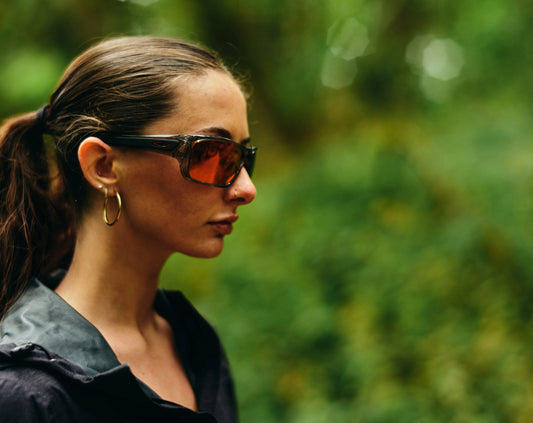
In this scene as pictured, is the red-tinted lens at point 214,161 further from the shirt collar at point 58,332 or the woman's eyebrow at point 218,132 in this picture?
the shirt collar at point 58,332

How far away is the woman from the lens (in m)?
1.57

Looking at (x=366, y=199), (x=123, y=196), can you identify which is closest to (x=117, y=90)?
(x=123, y=196)

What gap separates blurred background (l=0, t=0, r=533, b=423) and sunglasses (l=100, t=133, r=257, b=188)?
2688mm

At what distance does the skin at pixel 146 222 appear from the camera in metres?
1.60

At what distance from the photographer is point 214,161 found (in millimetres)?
1631

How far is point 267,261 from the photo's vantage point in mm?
A: 5637

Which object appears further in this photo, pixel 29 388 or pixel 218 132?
pixel 218 132

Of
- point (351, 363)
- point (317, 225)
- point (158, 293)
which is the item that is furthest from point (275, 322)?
point (158, 293)

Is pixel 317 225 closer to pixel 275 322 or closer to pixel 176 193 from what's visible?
pixel 275 322

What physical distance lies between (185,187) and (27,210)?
551 mm

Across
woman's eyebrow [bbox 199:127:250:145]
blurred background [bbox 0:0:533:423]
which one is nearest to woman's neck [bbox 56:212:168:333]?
woman's eyebrow [bbox 199:127:250:145]

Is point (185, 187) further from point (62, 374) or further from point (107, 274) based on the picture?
point (62, 374)

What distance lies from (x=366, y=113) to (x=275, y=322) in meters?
3.43

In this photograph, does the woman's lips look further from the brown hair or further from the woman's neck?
the brown hair
